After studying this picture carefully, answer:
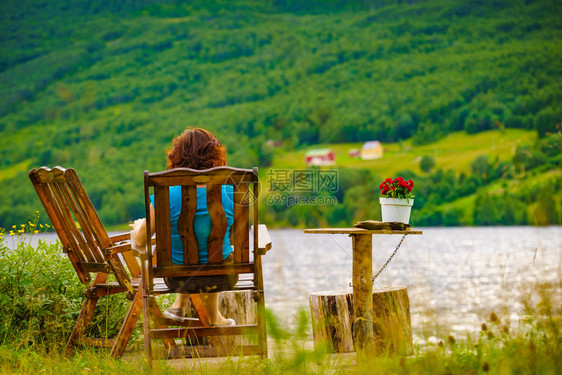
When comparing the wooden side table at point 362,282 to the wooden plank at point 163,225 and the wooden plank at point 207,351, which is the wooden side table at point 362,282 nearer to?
the wooden plank at point 207,351

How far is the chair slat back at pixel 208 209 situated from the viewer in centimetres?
270

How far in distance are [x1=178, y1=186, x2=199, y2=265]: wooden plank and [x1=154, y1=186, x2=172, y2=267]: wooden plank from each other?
7 cm

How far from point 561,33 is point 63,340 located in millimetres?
98564

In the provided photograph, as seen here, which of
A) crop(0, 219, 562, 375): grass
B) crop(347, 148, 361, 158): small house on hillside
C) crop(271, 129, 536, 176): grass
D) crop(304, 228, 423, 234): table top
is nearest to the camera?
crop(0, 219, 562, 375): grass

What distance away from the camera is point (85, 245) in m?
3.37

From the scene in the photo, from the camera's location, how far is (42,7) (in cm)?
9269

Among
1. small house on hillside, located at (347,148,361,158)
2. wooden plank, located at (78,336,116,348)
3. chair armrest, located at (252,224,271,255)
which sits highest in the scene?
small house on hillside, located at (347,148,361,158)

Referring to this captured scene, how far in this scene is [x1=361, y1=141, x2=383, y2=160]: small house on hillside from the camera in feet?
175

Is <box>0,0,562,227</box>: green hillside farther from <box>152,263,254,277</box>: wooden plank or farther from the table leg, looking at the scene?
<box>152,263,254,277</box>: wooden plank

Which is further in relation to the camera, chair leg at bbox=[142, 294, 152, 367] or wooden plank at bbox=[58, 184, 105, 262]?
wooden plank at bbox=[58, 184, 105, 262]

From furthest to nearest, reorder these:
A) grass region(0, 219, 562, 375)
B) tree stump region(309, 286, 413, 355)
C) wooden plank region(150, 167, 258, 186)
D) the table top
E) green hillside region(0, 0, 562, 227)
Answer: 1. green hillside region(0, 0, 562, 227)
2. tree stump region(309, 286, 413, 355)
3. the table top
4. wooden plank region(150, 167, 258, 186)
5. grass region(0, 219, 562, 375)

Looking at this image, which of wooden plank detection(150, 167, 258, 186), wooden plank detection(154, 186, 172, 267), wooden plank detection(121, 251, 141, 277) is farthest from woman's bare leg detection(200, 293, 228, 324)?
wooden plank detection(150, 167, 258, 186)

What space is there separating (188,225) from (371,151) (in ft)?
182

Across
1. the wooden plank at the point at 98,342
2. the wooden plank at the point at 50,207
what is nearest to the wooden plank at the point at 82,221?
the wooden plank at the point at 50,207
